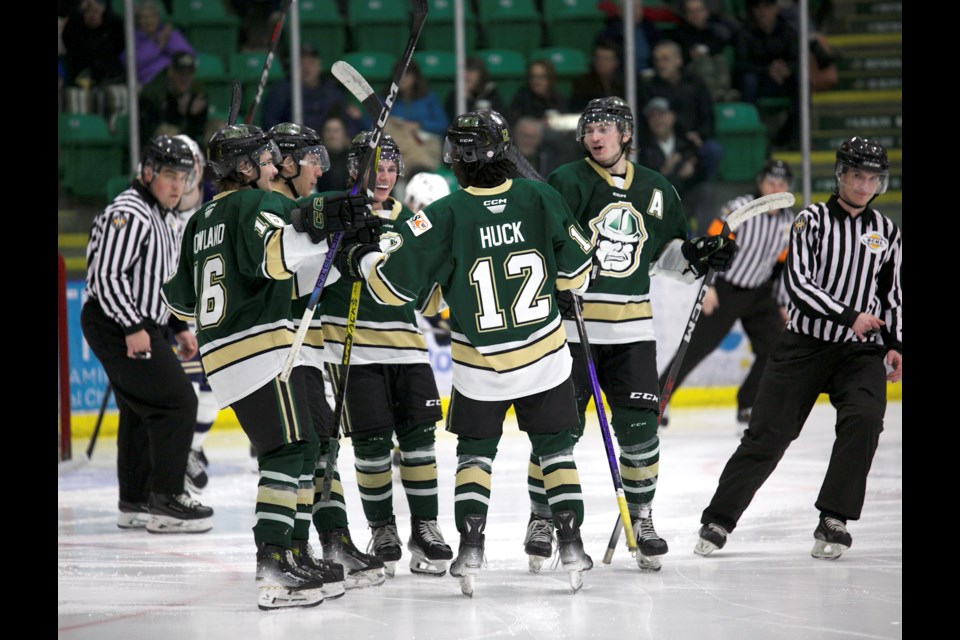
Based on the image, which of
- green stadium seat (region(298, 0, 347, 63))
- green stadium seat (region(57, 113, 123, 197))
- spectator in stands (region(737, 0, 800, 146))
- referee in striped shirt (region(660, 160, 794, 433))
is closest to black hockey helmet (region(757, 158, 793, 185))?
referee in striped shirt (region(660, 160, 794, 433))

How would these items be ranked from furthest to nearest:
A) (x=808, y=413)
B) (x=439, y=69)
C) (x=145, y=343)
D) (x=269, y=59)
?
(x=439, y=69)
(x=145, y=343)
(x=269, y=59)
(x=808, y=413)

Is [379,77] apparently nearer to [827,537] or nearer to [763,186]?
[763,186]

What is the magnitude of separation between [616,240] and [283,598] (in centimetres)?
143

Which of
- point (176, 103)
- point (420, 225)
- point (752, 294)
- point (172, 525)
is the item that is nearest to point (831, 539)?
point (420, 225)

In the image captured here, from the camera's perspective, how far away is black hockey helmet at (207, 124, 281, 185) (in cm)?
326

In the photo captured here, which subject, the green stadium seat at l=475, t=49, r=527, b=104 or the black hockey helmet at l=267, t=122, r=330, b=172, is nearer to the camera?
the black hockey helmet at l=267, t=122, r=330, b=172

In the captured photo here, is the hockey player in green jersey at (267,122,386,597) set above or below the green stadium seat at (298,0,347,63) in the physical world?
below

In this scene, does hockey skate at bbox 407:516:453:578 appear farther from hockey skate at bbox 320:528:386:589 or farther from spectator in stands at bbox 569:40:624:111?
spectator in stands at bbox 569:40:624:111

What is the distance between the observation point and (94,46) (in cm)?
749

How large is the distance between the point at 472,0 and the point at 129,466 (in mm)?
5004

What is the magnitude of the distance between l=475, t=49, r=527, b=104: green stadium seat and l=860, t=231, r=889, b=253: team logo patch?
4.64 meters

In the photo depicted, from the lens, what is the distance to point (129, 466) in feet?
15.4

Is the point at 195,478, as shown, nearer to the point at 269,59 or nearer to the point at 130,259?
the point at 130,259
